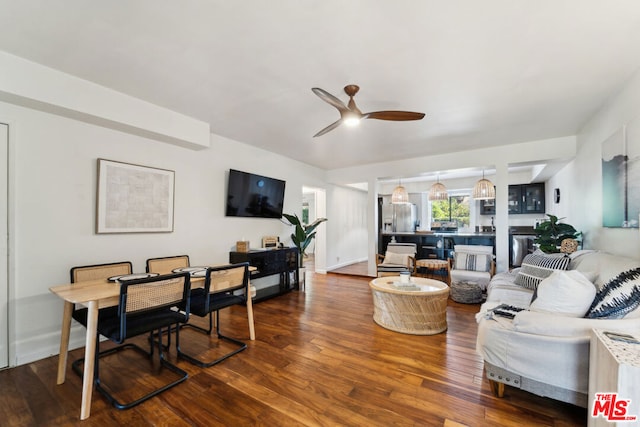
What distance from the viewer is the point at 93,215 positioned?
9.29ft

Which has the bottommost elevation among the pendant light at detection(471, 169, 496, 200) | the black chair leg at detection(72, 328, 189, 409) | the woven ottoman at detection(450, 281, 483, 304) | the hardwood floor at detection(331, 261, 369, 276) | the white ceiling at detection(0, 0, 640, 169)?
the hardwood floor at detection(331, 261, 369, 276)

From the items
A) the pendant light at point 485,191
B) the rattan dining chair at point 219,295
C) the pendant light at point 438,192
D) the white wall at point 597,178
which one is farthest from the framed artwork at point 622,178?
the rattan dining chair at point 219,295

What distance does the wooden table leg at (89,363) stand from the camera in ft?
5.71

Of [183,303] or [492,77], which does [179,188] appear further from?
[492,77]

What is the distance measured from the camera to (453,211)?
8.57 meters

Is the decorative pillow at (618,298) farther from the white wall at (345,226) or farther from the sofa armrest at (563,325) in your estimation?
the white wall at (345,226)

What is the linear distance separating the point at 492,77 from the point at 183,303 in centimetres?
340

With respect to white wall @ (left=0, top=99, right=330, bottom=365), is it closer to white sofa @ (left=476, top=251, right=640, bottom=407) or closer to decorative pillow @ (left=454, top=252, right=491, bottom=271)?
white sofa @ (left=476, top=251, right=640, bottom=407)

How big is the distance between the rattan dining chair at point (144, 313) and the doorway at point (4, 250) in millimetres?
989

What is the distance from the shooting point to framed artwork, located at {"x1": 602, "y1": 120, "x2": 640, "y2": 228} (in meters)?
2.29

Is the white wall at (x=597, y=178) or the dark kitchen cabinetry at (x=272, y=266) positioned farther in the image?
the dark kitchen cabinetry at (x=272, y=266)

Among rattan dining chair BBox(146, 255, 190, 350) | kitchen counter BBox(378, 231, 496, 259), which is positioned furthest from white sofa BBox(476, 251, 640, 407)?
kitchen counter BBox(378, 231, 496, 259)

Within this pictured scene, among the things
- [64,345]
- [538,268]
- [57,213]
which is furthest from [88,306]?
[538,268]

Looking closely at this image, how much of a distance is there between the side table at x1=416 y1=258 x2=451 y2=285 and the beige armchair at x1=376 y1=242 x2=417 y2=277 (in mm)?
260
